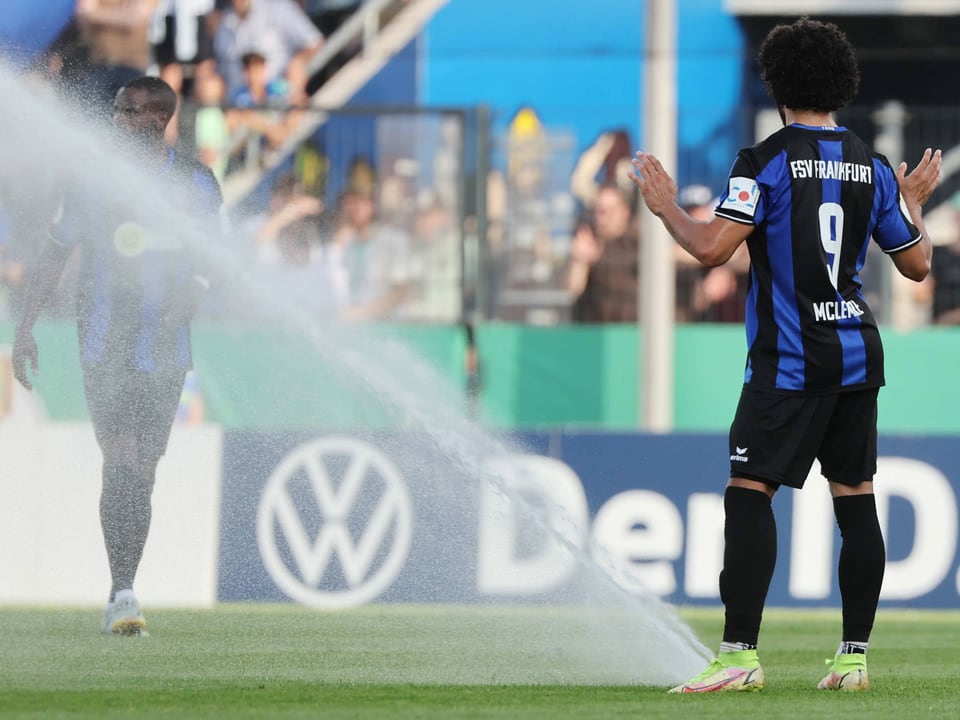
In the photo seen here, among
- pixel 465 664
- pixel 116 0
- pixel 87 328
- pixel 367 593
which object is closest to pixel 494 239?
pixel 367 593

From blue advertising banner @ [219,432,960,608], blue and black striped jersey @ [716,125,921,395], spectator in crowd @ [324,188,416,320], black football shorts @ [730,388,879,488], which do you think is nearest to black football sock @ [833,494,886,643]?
black football shorts @ [730,388,879,488]

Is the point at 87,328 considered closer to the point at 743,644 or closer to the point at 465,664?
the point at 465,664

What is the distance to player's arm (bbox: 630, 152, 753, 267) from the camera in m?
5.53

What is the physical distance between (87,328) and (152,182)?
631 mm

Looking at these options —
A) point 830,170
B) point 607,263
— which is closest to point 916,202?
point 830,170

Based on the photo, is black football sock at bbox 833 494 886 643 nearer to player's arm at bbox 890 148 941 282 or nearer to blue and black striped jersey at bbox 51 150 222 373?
player's arm at bbox 890 148 941 282

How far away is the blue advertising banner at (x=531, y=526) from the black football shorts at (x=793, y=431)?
3.76 metres

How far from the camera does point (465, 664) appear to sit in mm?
6242

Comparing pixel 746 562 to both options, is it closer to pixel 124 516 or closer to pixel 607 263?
pixel 124 516

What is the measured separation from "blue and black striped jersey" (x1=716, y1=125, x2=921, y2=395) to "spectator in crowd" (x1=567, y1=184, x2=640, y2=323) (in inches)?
253

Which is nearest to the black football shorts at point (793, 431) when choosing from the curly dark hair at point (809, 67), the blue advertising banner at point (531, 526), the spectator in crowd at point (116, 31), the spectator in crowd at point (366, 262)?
the curly dark hair at point (809, 67)

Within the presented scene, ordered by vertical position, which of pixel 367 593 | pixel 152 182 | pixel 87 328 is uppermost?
pixel 152 182

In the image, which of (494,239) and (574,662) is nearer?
(574,662)

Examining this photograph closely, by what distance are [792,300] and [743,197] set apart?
35cm
